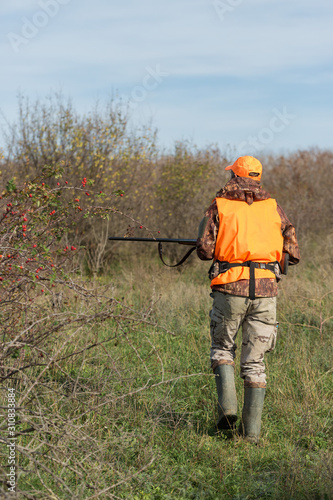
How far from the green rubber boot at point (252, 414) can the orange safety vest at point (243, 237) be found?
84 cm

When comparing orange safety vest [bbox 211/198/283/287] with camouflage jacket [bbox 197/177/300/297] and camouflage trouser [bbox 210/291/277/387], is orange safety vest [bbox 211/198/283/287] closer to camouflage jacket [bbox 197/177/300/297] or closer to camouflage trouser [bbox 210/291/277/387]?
camouflage jacket [bbox 197/177/300/297]

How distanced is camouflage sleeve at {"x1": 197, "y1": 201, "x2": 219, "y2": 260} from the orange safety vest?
5cm

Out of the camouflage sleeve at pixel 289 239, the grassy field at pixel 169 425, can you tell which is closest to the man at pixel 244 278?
the camouflage sleeve at pixel 289 239

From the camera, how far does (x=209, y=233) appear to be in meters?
3.92

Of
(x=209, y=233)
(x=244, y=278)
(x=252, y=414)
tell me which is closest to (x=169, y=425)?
(x=252, y=414)

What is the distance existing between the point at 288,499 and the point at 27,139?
812cm

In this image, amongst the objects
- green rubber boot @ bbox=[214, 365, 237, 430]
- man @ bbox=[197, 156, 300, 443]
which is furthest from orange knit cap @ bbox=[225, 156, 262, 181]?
green rubber boot @ bbox=[214, 365, 237, 430]

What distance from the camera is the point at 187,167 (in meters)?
10.7

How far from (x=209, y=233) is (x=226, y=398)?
120cm

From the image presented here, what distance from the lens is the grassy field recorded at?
300cm

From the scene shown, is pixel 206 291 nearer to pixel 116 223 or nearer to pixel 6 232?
pixel 116 223

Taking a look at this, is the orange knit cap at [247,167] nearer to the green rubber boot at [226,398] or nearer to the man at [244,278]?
the man at [244,278]

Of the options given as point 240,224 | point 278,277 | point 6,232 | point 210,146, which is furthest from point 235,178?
point 210,146

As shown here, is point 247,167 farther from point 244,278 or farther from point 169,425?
point 169,425
